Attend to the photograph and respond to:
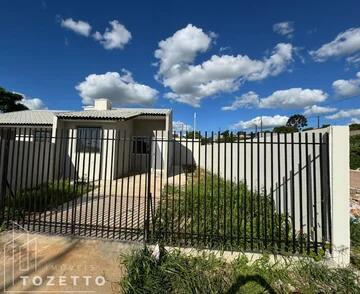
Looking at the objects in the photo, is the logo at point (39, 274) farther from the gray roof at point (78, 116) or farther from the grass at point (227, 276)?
the gray roof at point (78, 116)

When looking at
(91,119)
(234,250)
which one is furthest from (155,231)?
(91,119)

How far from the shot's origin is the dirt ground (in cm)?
355

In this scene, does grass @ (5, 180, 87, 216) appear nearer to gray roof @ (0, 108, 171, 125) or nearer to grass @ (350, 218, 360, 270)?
grass @ (350, 218, 360, 270)

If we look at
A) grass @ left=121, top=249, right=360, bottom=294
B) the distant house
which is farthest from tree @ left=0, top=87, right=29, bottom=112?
grass @ left=121, top=249, right=360, bottom=294

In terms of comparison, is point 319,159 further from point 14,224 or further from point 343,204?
point 14,224

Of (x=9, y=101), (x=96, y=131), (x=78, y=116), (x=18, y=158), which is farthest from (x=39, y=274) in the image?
(x=9, y=101)

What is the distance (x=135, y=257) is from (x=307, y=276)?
2.66 meters

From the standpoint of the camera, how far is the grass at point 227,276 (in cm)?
351

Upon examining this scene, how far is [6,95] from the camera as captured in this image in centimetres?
3116

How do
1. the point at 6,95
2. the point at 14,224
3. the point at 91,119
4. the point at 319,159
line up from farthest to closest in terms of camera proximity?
the point at 6,95 < the point at 91,119 < the point at 14,224 < the point at 319,159

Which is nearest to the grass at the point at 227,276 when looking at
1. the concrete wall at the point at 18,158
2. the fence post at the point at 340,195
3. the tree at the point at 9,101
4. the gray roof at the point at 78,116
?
the fence post at the point at 340,195

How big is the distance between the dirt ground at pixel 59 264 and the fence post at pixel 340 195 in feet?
11.2

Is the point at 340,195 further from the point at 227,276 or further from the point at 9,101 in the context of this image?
the point at 9,101

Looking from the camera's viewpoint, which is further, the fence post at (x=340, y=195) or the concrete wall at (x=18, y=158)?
the concrete wall at (x=18, y=158)
